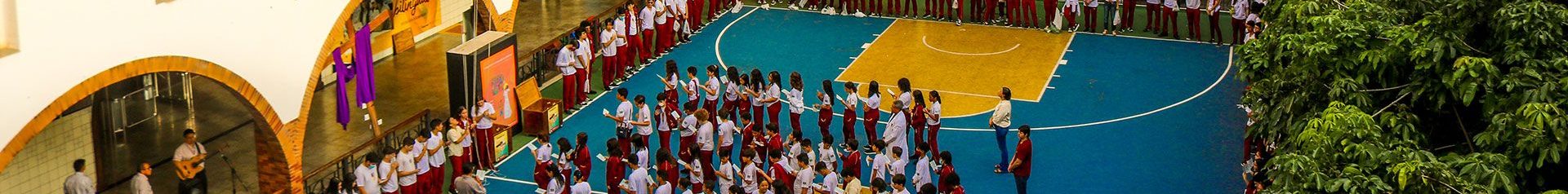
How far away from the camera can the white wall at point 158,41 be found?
15.1 meters

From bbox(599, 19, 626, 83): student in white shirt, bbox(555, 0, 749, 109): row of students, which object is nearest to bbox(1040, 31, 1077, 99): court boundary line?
bbox(555, 0, 749, 109): row of students

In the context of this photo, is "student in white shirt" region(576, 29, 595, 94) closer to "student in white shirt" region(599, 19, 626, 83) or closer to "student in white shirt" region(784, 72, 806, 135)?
"student in white shirt" region(599, 19, 626, 83)

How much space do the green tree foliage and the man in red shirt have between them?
2683 millimetres

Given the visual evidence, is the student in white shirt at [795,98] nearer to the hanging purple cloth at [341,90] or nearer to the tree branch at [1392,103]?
the hanging purple cloth at [341,90]

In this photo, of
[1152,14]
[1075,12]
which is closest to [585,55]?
[1075,12]

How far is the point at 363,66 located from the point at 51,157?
440 centimetres

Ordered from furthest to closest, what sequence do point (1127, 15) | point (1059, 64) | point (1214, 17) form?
point (1127, 15)
point (1214, 17)
point (1059, 64)

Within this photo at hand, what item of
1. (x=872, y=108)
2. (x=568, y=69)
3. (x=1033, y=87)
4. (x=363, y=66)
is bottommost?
(x=1033, y=87)

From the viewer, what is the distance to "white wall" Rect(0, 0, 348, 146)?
15094 millimetres

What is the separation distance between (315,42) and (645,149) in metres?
3.65

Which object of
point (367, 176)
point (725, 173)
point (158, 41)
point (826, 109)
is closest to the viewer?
point (158, 41)

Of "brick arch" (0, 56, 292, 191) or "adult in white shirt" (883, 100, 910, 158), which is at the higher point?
"brick arch" (0, 56, 292, 191)

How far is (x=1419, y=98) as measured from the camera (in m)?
14.8

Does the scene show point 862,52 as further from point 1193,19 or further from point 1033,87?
point 1193,19
